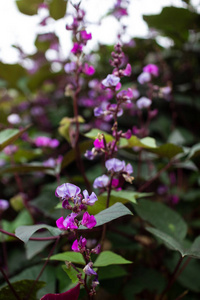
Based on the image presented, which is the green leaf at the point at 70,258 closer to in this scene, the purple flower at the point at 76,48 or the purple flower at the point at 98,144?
the purple flower at the point at 98,144

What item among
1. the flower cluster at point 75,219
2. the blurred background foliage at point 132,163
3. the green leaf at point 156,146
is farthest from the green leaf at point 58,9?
the flower cluster at point 75,219

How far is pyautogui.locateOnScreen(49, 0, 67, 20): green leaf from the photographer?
3.92ft

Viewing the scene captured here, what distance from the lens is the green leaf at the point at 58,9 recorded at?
120 cm

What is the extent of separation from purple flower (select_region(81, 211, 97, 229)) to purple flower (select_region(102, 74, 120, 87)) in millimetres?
266

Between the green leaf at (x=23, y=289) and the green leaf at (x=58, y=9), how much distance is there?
1059 millimetres

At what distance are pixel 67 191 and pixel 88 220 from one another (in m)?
0.06

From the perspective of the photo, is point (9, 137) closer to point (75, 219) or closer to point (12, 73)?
point (75, 219)

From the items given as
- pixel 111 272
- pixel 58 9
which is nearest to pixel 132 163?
pixel 111 272

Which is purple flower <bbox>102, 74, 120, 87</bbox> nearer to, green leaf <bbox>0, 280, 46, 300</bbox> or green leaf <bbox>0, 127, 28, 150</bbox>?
green leaf <bbox>0, 127, 28, 150</bbox>

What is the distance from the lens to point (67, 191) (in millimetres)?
444

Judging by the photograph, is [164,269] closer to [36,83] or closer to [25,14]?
[36,83]

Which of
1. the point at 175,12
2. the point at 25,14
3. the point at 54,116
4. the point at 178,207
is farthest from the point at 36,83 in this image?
the point at 178,207

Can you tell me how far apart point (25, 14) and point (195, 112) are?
974 millimetres

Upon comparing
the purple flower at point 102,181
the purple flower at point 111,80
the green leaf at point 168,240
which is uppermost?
the purple flower at point 111,80
